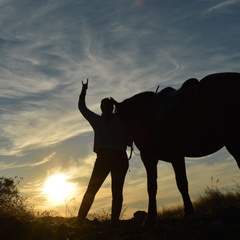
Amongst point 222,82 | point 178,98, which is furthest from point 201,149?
point 222,82

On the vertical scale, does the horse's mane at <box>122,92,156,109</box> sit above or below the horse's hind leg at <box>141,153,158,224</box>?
above

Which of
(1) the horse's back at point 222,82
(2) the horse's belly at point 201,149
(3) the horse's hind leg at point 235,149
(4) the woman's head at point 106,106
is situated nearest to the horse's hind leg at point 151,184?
(2) the horse's belly at point 201,149

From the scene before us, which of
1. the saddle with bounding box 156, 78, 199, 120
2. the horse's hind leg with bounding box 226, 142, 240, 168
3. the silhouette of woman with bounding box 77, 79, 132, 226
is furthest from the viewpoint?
the silhouette of woman with bounding box 77, 79, 132, 226

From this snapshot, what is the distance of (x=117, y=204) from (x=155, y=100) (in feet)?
7.57

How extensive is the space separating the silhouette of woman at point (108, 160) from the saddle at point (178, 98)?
1057mm

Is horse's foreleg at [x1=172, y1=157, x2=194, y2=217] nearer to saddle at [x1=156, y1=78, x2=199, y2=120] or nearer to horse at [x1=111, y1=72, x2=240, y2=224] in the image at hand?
horse at [x1=111, y1=72, x2=240, y2=224]

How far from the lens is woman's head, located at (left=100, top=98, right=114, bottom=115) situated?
27.9 feet

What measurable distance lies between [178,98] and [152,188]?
6.08 feet

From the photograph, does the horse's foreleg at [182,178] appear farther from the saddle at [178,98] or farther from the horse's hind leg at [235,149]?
the horse's hind leg at [235,149]

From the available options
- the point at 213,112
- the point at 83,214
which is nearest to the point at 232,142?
the point at 213,112

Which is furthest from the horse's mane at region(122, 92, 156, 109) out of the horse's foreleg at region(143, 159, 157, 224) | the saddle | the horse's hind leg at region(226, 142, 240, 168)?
the horse's hind leg at region(226, 142, 240, 168)

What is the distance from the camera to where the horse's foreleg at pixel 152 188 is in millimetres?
7753

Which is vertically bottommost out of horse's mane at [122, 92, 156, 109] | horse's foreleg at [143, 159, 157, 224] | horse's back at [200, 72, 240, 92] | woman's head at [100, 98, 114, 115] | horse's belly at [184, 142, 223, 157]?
horse's foreleg at [143, 159, 157, 224]

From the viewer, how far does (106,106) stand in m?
8.50
